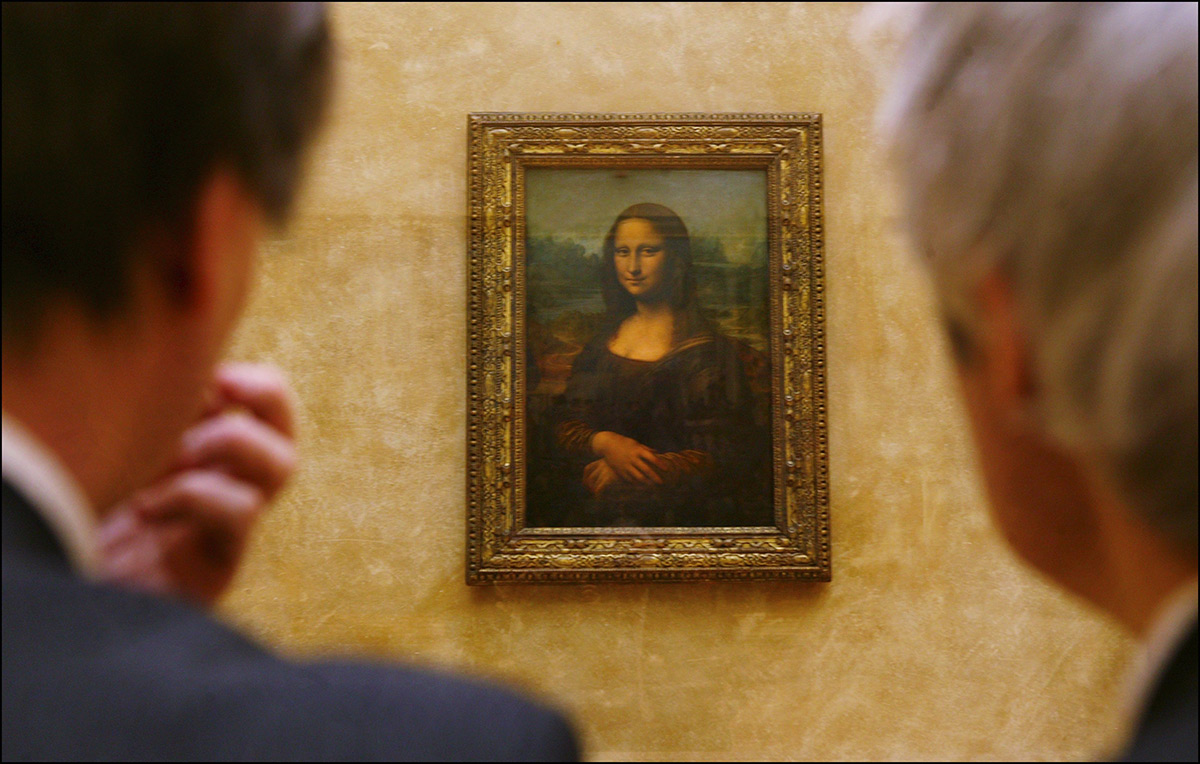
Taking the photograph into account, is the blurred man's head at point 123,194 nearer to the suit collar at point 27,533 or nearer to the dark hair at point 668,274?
the suit collar at point 27,533

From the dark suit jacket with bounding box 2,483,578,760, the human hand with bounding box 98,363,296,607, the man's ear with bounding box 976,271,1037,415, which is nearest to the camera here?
the dark suit jacket with bounding box 2,483,578,760

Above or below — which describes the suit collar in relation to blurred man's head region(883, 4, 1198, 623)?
below

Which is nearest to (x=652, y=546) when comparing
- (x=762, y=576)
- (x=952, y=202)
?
(x=762, y=576)

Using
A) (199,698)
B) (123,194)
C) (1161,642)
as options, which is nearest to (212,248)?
(123,194)

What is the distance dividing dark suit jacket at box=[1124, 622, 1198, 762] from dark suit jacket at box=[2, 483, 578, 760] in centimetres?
42

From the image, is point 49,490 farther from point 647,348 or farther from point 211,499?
point 647,348

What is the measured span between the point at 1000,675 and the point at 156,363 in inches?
197

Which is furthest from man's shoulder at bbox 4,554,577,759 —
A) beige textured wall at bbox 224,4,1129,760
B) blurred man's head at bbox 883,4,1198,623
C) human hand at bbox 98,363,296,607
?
beige textured wall at bbox 224,4,1129,760

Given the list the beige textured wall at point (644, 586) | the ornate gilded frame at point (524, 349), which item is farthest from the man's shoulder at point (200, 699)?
the beige textured wall at point (644, 586)

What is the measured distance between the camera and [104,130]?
0.76m

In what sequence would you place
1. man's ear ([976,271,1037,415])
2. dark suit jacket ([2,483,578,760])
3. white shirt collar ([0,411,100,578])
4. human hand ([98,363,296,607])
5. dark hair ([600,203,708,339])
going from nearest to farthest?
dark suit jacket ([2,483,578,760]) → white shirt collar ([0,411,100,578]) → man's ear ([976,271,1037,415]) → human hand ([98,363,296,607]) → dark hair ([600,203,708,339])

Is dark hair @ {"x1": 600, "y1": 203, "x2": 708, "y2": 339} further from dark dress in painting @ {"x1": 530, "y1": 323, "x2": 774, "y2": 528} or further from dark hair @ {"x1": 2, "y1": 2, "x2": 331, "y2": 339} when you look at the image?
dark hair @ {"x1": 2, "y1": 2, "x2": 331, "y2": 339}

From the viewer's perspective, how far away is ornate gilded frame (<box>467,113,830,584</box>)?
15.8ft

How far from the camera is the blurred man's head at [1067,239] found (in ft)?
2.58
